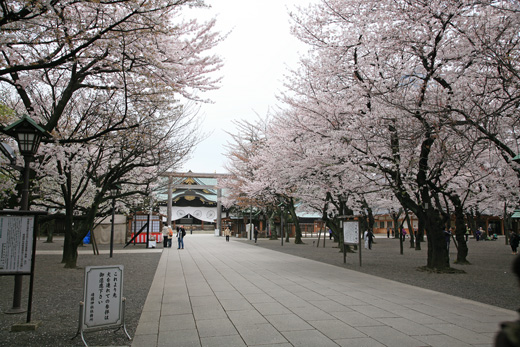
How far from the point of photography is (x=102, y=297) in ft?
16.1

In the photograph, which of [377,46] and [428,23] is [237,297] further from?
[428,23]

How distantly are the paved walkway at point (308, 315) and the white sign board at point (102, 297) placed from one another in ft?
1.51

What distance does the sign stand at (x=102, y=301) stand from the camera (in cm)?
474

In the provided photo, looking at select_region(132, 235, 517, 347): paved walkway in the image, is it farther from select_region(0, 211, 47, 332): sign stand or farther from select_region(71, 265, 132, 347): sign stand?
select_region(0, 211, 47, 332): sign stand

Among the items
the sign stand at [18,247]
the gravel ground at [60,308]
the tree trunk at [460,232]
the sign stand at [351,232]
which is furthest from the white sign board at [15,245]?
the tree trunk at [460,232]

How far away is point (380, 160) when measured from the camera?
13.2 metres

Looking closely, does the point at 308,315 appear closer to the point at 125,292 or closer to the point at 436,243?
the point at 125,292

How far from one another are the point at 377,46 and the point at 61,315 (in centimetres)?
987

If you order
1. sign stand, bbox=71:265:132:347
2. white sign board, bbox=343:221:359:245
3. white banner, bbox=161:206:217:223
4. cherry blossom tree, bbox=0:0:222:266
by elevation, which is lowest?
sign stand, bbox=71:265:132:347

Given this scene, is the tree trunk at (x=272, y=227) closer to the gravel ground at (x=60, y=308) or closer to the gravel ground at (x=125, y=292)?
the gravel ground at (x=125, y=292)

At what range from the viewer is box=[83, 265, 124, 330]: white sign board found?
4773 millimetres

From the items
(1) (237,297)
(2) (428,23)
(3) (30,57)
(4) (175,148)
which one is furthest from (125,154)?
(2) (428,23)

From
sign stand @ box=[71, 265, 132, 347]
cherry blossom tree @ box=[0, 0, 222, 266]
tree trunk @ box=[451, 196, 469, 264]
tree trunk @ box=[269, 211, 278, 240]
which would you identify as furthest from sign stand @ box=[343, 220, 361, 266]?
tree trunk @ box=[269, 211, 278, 240]

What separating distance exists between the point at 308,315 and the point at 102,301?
3214 millimetres
